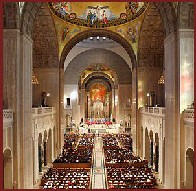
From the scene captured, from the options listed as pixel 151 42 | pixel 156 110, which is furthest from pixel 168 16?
pixel 151 42

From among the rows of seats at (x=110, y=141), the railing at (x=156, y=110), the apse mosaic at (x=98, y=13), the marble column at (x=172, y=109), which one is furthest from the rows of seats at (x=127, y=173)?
the apse mosaic at (x=98, y=13)

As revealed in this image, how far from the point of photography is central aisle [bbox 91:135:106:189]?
1641cm

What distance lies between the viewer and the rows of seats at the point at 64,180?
1465cm

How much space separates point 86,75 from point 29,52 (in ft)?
112

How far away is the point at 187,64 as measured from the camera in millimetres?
12055

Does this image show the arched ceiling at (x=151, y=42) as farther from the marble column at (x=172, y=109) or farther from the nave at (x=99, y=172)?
the nave at (x=99, y=172)

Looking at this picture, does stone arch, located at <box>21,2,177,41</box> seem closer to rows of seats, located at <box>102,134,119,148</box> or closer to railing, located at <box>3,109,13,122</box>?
railing, located at <box>3,109,13,122</box>

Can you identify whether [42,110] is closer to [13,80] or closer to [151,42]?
[13,80]

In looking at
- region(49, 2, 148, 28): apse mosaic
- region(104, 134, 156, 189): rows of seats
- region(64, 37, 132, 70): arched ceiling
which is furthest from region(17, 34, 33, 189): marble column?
region(64, 37, 132, 70): arched ceiling

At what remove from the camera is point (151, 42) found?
2291 cm

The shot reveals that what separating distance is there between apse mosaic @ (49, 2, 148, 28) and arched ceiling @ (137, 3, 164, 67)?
150 centimetres

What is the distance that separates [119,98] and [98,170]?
1945 centimetres

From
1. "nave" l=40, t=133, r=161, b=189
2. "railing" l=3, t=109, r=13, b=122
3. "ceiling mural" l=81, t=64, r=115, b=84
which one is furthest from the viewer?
"ceiling mural" l=81, t=64, r=115, b=84

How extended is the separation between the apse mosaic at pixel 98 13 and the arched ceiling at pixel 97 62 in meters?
11.5
